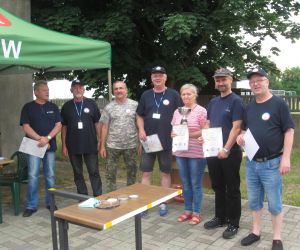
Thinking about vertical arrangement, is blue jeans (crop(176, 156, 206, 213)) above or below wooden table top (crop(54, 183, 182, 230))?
below

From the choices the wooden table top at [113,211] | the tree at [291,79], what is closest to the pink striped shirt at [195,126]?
the wooden table top at [113,211]

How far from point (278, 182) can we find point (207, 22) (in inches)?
219

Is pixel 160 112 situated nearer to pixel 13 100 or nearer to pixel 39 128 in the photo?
pixel 39 128

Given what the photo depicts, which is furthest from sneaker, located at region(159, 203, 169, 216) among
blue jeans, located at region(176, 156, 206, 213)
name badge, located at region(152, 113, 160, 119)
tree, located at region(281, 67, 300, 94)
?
tree, located at region(281, 67, 300, 94)

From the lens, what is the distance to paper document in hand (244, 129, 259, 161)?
12.0ft

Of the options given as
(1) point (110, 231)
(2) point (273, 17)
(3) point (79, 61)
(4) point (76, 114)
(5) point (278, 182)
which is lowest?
(1) point (110, 231)

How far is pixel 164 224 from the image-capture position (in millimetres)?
4773

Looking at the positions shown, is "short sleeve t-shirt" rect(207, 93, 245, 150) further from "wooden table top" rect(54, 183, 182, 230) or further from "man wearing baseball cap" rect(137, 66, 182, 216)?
"wooden table top" rect(54, 183, 182, 230)

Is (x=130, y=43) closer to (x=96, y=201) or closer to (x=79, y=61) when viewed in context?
(x=79, y=61)

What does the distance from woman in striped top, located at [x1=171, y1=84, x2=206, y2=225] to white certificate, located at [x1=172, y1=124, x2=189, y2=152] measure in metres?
0.05

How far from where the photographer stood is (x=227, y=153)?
4117 mm

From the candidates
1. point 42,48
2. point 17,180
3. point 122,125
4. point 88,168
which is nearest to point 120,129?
point 122,125

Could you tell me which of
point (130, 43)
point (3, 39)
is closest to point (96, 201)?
point (3, 39)

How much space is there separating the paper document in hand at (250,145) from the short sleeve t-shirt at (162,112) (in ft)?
4.20
